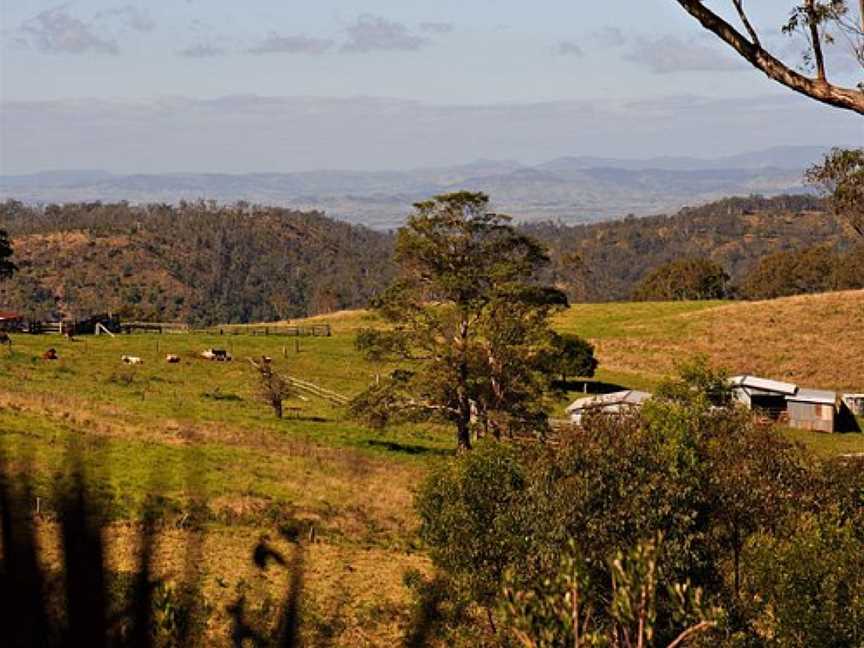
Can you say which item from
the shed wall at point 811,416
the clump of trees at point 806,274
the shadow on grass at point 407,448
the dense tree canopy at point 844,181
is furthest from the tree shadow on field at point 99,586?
the clump of trees at point 806,274

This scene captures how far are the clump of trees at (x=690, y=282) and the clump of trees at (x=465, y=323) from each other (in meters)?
115

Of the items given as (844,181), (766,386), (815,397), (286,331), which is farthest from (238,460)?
(844,181)

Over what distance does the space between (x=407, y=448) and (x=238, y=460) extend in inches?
425

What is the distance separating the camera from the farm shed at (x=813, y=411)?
63375mm

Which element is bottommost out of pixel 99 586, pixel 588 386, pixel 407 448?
pixel 588 386

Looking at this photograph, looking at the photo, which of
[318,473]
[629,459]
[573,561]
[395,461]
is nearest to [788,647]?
[629,459]

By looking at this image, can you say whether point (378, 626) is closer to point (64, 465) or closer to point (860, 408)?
point (64, 465)

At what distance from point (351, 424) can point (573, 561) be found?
40.8 metres

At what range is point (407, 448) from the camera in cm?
4666

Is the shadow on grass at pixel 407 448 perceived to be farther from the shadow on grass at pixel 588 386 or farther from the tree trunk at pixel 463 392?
the shadow on grass at pixel 588 386

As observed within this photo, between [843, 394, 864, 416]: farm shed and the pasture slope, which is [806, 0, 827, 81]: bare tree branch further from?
[843, 394, 864, 416]: farm shed

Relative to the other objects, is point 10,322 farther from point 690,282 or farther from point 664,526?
point 690,282

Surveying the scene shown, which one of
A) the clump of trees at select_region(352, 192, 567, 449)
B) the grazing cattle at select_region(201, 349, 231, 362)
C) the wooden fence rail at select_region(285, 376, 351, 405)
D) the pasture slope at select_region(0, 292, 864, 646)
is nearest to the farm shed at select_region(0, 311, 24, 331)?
the pasture slope at select_region(0, 292, 864, 646)

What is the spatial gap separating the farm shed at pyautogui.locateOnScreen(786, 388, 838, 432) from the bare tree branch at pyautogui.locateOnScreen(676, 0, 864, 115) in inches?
2114
